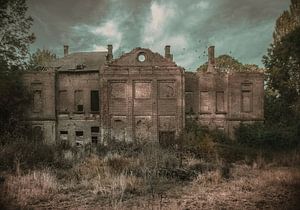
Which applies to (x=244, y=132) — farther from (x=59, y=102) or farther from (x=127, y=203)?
(x=127, y=203)

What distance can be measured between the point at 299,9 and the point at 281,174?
965 inches

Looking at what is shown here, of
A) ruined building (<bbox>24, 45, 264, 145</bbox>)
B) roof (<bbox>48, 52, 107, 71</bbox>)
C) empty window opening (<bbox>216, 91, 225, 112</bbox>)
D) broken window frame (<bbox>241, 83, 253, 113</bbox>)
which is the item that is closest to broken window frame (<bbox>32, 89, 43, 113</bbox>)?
ruined building (<bbox>24, 45, 264, 145</bbox>)

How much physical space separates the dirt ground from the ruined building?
2090 cm

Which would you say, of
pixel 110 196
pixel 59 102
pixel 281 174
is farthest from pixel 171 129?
pixel 110 196

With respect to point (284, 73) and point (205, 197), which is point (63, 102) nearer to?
point (284, 73)

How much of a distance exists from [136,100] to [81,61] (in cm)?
1027

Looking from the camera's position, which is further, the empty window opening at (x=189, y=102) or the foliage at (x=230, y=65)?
the foliage at (x=230, y=65)

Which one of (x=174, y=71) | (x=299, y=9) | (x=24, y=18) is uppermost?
(x=299, y=9)

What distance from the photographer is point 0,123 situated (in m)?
30.3

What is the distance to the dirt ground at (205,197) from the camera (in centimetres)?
869

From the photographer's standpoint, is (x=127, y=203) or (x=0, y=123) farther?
(x=0, y=123)

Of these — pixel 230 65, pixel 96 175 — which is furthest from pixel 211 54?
pixel 96 175

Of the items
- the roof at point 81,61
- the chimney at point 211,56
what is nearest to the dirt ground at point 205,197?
the chimney at point 211,56

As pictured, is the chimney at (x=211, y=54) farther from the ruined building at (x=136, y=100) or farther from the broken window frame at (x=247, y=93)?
the broken window frame at (x=247, y=93)
